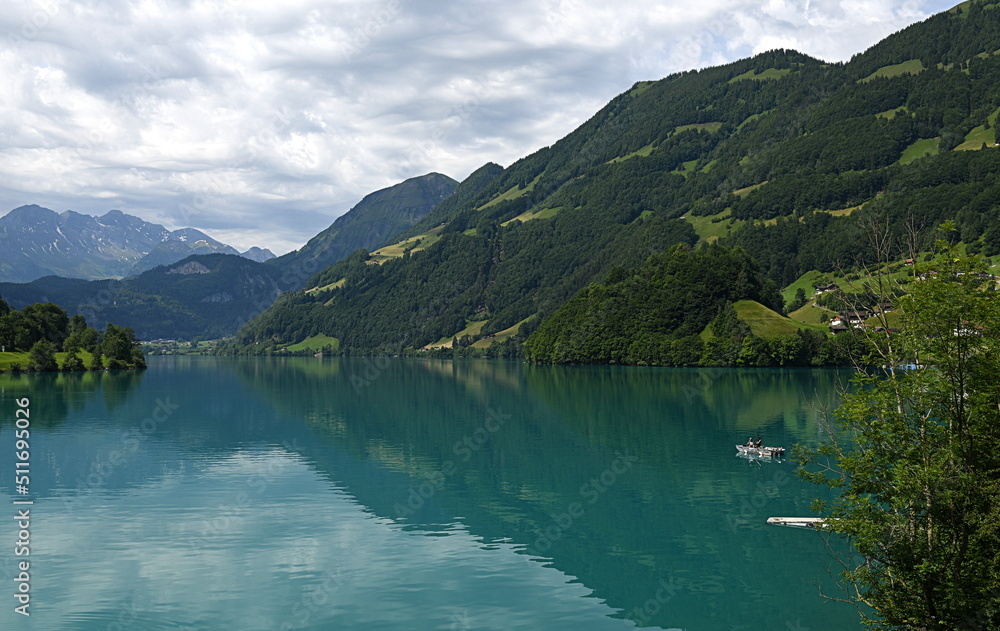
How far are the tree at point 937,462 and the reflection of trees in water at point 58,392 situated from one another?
96438 mm

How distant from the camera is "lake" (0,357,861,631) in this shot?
30844mm

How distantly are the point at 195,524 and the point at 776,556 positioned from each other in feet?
111

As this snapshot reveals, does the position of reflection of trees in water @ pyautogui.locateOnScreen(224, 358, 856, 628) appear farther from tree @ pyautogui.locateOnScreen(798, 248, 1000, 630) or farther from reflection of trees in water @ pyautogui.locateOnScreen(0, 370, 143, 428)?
reflection of trees in water @ pyautogui.locateOnScreen(0, 370, 143, 428)

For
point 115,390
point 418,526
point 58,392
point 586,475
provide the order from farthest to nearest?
1. point 115,390
2. point 58,392
3. point 586,475
4. point 418,526

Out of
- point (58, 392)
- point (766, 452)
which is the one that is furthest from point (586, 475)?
point (58, 392)

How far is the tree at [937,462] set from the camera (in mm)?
20203

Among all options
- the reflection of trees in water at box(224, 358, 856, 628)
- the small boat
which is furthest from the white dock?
the small boat

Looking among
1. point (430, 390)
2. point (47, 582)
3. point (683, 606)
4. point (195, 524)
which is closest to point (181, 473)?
point (195, 524)

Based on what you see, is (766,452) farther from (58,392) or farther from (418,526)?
(58,392)

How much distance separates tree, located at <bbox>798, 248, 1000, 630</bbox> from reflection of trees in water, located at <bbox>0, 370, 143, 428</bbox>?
96438 millimetres

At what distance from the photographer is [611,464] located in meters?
64.4

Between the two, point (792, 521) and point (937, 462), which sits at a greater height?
point (937, 462)

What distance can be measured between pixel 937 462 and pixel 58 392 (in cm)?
15767

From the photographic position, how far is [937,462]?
66.9 ft
